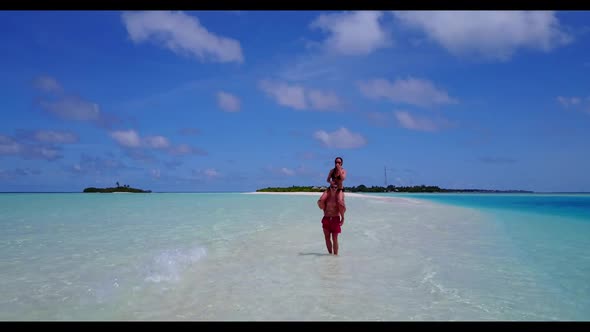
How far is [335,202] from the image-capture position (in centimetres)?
819

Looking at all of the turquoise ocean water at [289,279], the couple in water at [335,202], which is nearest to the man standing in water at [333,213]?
the couple in water at [335,202]

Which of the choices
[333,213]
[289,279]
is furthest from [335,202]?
[289,279]

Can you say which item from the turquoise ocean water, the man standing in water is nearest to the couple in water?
the man standing in water

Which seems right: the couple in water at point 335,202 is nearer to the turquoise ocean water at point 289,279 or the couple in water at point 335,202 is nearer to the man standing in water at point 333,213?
the man standing in water at point 333,213

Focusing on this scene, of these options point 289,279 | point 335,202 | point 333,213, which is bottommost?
point 289,279

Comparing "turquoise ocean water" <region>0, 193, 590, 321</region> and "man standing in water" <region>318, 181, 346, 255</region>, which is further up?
"man standing in water" <region>318, 181, 346, 255</region>

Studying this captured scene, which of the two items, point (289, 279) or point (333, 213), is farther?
point (333, 213)

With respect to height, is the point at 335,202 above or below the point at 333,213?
above

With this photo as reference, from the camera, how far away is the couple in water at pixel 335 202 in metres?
8.09

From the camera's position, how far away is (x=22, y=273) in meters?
6.74

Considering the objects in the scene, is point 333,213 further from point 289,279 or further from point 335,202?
point 289,279

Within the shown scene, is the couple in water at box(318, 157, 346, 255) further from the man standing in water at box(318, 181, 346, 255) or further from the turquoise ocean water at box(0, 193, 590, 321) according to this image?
the turquoise ocean water at box(0, 193, 590, 321)

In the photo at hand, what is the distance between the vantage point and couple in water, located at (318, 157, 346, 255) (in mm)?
8086

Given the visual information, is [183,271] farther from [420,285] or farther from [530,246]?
[530,246]
